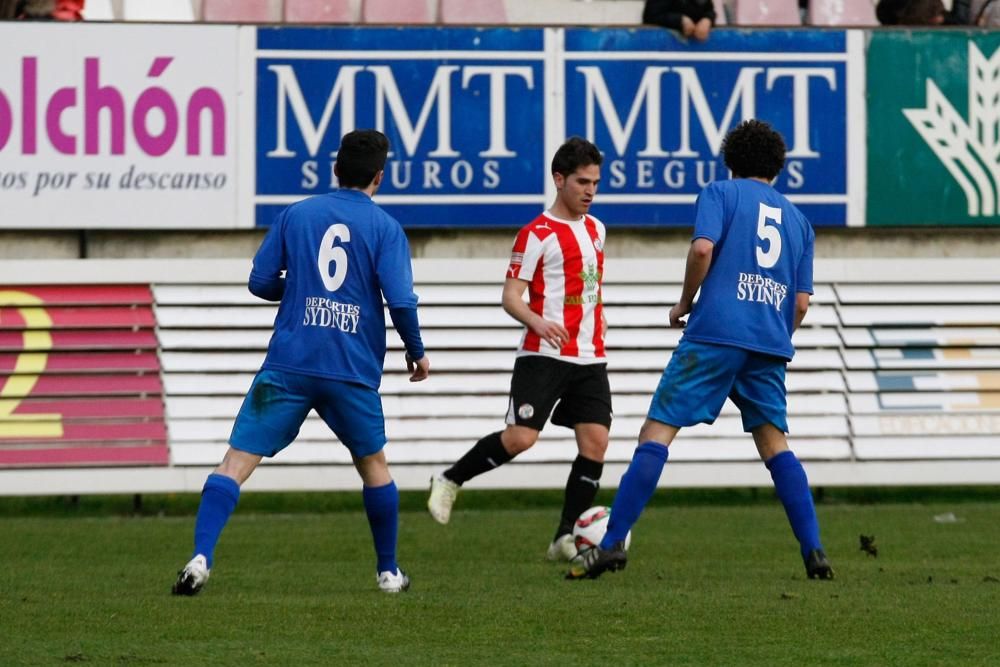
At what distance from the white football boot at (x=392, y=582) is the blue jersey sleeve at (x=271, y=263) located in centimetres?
123

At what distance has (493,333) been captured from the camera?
13758 mm

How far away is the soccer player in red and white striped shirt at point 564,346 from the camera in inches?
372

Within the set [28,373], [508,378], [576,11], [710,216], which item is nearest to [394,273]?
[710,216]

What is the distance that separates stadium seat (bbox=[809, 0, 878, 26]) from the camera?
1561 centimetres

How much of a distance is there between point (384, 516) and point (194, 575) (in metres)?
0.81

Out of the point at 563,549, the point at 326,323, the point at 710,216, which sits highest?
the point at 710,216

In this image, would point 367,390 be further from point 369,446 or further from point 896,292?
point 896,292

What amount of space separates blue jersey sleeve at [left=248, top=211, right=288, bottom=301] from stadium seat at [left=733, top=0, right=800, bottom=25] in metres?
8.36

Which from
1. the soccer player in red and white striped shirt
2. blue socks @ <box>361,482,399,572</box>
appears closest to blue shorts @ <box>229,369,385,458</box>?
blue socks @ <box>361,482,399,572</box>

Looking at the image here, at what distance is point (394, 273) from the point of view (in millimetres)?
7684

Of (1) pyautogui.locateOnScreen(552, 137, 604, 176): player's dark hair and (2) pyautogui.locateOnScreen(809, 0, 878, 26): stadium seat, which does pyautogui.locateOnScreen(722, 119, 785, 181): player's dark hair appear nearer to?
(1) pyautogui.locateOnScreen(552, 137, 604, 176): player's dark hair

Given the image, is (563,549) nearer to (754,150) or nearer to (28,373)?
(754,150)

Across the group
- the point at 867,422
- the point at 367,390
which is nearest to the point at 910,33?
the point at 867,422

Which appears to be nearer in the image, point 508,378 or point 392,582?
point 392,582
